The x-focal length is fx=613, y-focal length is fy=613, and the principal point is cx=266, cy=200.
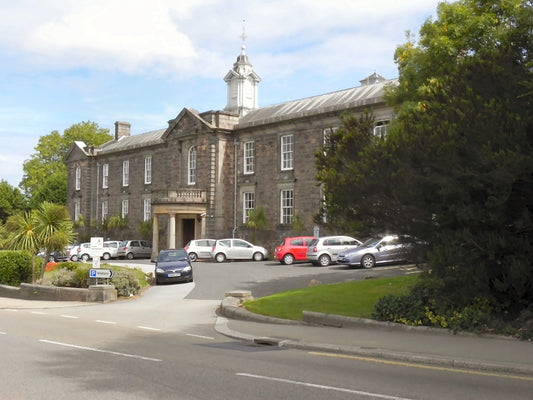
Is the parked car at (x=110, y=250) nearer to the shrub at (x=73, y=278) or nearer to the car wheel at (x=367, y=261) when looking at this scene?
the shrub at (x=73, y=278)

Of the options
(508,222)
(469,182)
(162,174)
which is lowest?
(508,222)

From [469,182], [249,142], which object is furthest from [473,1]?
[249,142]

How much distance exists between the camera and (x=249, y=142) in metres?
43.1

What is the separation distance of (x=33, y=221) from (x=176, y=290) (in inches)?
258

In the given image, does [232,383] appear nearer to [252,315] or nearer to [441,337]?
[441,337]

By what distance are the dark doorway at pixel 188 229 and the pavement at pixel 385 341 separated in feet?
105

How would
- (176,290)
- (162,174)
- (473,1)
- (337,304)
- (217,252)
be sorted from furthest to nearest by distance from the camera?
(162,174)
(217,252)
(176,290)
(473,1)
(337,304)

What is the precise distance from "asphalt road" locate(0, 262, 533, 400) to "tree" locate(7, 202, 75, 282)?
9.08m

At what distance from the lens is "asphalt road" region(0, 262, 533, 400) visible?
7.31m

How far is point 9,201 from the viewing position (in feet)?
239

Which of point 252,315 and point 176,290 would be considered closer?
point 252,315

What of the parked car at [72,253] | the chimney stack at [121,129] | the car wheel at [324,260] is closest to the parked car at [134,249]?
the parked car at [72,253]

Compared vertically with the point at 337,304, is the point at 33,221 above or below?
above

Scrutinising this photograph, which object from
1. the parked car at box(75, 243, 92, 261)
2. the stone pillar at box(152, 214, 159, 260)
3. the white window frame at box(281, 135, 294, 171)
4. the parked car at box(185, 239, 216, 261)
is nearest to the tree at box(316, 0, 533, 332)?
the parked car at box(185, 239, 216, 261)
